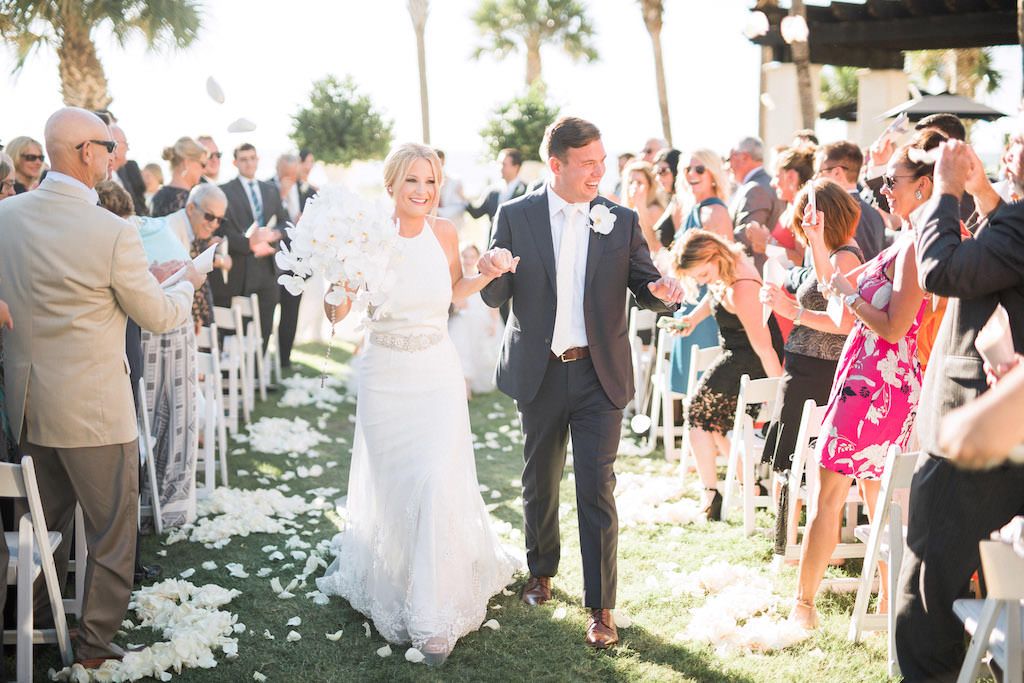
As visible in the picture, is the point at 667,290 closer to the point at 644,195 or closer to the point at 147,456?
the point at 147,456

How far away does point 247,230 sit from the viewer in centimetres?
967

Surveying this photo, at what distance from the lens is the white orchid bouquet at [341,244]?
3.85 metres

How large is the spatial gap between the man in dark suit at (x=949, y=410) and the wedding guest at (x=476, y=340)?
720 cm

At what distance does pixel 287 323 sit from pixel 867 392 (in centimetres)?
842

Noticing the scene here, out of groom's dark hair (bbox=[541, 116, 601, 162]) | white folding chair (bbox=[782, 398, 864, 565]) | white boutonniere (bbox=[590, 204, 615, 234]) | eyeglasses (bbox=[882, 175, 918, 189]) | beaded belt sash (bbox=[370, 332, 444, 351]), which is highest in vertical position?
groom's dark hair (bbox=[541, 116, 601, 162])

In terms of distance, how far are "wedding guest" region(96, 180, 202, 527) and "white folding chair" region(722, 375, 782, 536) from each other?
352 cm

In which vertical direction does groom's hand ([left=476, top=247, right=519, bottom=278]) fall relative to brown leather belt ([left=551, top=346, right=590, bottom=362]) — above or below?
above

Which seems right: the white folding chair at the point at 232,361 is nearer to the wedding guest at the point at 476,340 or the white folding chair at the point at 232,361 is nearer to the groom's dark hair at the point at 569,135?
the wedding guest at the point at 476,340

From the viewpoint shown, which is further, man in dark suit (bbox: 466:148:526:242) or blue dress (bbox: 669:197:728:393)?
man in dark suit (bbox: 466:148:526:242)

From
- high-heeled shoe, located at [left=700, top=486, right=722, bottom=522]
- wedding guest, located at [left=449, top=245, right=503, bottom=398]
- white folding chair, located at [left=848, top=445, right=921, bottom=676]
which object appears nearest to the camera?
white folding chair, located at [left=848, top=445, right=921, bottom=676]

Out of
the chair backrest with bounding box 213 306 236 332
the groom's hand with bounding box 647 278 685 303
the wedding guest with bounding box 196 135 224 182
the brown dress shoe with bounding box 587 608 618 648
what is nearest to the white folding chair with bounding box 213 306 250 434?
the chair backrest with bounding box 213 306 236 332

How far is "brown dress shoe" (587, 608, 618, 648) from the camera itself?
4.03m

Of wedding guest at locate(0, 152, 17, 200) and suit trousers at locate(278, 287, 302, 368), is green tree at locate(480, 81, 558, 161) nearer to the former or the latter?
suit trousers at locate(278, 287, 302, 368)

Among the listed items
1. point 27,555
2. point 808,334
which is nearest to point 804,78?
point 808,334
